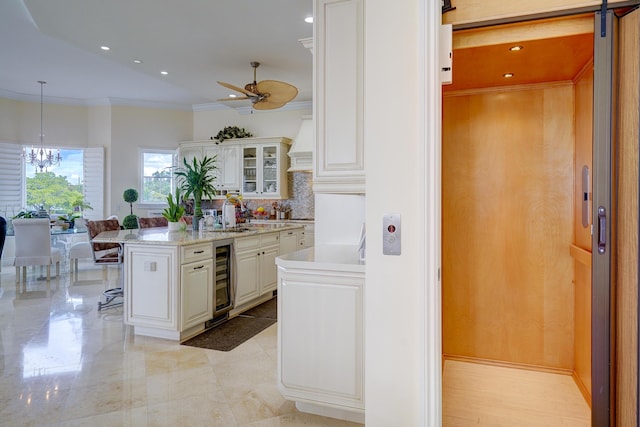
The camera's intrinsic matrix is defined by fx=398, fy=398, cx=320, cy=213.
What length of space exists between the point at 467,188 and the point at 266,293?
2.89m

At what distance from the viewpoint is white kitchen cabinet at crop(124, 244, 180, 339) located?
132 inches

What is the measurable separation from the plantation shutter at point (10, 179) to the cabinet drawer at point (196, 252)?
17.3 ft

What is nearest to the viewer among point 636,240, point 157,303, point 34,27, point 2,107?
point 636,240

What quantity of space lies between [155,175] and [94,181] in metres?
1.06

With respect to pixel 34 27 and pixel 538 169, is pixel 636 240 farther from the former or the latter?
pixel 34 27

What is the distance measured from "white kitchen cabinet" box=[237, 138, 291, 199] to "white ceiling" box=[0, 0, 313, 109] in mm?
829

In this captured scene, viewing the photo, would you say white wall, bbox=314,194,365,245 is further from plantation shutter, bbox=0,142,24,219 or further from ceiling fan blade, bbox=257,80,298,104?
plantation shutter, bbox=0,142,24,219

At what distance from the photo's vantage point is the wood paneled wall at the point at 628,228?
5.16 ft

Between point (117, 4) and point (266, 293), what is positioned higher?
point (117, 4)

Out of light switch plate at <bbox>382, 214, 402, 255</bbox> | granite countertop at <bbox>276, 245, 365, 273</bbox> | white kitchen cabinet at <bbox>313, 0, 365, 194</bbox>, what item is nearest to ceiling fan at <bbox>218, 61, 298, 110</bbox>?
white kitchen cabinet at <bbox>313, 0, 365, 194</bbox>

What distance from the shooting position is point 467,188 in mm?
2914

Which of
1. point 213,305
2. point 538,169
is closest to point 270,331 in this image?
point 213,305

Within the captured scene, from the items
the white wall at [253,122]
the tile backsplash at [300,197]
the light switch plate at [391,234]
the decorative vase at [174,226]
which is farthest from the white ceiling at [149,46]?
the light switch plate at [391,234]

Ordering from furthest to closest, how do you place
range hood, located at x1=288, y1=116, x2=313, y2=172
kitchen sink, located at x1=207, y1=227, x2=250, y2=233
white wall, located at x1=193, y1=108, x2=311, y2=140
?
white wall, located at x1=193, y1=108, x2=311, y2=140, range hood, located at x1=288, y1=116, x2=313, y2=172, kitchen sink, located at x1=207, y1=227, x2=250, y2=233
